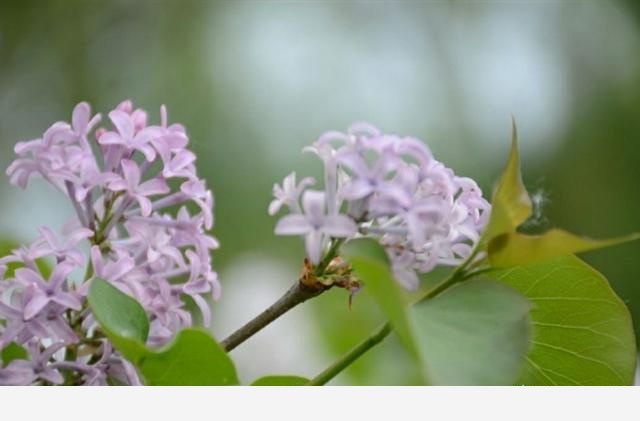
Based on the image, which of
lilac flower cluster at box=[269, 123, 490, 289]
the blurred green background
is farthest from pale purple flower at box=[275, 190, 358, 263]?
the blurred green background

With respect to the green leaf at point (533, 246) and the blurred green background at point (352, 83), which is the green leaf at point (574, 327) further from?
the blurred green background at point (352, 83)

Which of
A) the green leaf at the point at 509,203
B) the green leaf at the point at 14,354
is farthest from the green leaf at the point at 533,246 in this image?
the green leaf at the point at 14,354

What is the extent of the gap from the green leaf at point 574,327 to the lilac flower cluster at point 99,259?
0.18ft

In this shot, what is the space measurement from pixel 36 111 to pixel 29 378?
3.55ft

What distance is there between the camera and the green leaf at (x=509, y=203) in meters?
0.14

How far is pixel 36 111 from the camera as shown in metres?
1.22

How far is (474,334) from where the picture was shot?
134mm

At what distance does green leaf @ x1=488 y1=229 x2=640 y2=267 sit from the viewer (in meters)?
0.14

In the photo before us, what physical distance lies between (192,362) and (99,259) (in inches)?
1.6

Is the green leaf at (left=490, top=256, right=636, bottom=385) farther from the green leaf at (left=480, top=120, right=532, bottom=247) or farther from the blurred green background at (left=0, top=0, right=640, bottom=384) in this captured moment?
the blurred green background at (left=0, top=0, right=640, bottom=384)

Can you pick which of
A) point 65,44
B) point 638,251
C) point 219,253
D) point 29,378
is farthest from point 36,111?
point 29,378

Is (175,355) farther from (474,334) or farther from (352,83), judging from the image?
(352,83)

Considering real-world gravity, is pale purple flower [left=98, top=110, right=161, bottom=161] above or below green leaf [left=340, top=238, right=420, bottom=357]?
above

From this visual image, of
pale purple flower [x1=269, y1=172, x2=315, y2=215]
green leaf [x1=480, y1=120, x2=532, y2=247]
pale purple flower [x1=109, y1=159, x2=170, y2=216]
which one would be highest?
pale purple flower [x1=109, y1=159, x2=170, y2=216]
